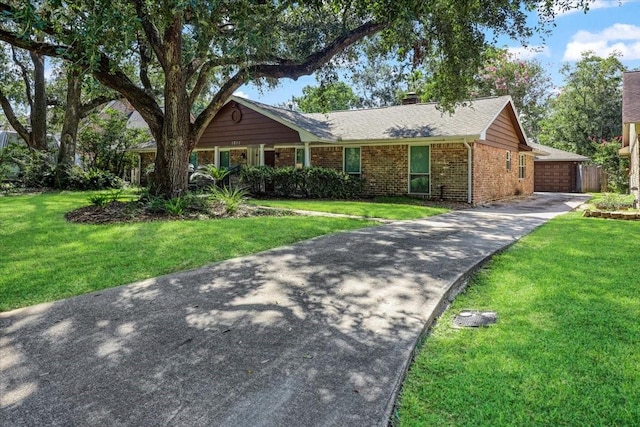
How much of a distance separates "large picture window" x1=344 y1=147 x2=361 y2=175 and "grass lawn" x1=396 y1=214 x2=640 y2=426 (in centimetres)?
1252

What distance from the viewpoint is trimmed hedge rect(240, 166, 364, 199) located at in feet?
52.6

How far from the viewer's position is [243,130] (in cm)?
1895

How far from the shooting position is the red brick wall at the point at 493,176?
1562cm

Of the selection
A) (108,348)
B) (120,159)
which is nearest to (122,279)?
(108,348)

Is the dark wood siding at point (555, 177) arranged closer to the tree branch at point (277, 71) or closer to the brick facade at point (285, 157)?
the brick facade at point (285, 157)

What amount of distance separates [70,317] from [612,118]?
39.3 metres

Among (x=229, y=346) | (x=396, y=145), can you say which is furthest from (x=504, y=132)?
(x=229, y=346)

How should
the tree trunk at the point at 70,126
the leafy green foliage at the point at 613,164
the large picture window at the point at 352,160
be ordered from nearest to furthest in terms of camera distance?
1. the large picture window at the point at 352,160
2. the tree trunk at the point at 70,126
3. the leafy green foliage at the point at 613,164

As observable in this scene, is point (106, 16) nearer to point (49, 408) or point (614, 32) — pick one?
point (49, 408)

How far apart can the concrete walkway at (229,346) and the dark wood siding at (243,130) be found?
43.1 ft

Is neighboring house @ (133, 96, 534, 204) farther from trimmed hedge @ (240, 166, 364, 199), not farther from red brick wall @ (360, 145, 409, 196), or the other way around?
trimmed hedge @ (240, 166, 364, 199)

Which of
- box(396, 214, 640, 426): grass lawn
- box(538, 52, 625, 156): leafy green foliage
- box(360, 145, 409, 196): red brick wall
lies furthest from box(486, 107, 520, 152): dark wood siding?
box(538, 52, 625, 156): leafy green foliage

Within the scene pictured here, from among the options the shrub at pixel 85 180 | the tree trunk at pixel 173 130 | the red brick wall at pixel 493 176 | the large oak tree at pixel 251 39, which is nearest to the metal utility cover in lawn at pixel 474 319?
the large oak tree at pixel 251 39

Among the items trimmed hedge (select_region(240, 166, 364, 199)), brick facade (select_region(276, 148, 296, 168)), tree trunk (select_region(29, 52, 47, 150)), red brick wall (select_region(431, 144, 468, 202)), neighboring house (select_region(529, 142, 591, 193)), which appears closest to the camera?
red brick wall (select_region(431, 144, 468, 202))
